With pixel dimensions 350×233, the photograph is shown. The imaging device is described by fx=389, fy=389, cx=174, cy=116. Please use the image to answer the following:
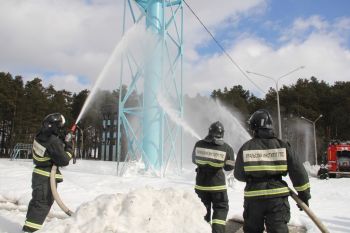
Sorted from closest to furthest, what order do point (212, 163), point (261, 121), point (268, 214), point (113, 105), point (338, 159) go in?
point (268, 214), point (261, 121), point (212, 163), point (338, 159), point (113, 105)

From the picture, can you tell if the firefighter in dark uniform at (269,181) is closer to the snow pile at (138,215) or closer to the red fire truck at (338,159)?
the snow pile at (138,215)

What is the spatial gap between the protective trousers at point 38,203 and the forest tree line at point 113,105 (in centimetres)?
4130

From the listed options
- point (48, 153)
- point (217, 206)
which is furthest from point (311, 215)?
point (48, 153)

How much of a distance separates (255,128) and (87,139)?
2312 inches

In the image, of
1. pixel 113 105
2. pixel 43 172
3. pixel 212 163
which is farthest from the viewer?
pixel 113 105

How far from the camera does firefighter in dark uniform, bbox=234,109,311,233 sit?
4051 mm

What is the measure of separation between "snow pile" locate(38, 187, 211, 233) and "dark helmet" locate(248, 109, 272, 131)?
3.73 feet

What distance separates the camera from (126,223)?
13.3 ft

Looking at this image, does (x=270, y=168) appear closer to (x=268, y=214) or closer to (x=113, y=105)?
(x=268, y=214)

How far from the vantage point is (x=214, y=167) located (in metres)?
5.54

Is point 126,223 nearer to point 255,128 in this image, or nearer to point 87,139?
point 255,128

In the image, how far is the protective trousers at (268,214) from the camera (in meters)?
4.00

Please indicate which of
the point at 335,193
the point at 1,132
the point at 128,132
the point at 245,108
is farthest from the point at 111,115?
Answer: the point at 335,193

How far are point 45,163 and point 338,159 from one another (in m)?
22.4
